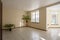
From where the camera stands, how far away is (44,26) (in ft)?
31.4

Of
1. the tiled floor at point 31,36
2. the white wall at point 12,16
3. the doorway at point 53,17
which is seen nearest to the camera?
the tiled floor at point 31,36

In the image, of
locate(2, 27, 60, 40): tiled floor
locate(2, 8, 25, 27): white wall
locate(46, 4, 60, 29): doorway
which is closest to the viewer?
locate(2, 27, 60, 40): tiled floor

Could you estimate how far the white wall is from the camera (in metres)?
12.1

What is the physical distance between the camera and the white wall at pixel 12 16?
12.1 m

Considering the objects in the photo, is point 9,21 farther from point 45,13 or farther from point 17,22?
point 45,13

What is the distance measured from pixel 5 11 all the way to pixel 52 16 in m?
7.33

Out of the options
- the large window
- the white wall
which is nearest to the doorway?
the large window

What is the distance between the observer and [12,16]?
12938 millimetres

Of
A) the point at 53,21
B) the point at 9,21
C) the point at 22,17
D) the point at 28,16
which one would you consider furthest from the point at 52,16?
the point at 9,21

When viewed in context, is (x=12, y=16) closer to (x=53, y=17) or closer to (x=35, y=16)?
(x=35, y=16)

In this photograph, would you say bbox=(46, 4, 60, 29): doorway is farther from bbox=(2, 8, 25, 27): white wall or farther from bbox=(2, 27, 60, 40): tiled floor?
bbox=(2, 27, 60, 40): tiled floor

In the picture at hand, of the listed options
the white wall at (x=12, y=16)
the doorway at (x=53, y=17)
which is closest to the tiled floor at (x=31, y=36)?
the white wall at (x=12, y=16)

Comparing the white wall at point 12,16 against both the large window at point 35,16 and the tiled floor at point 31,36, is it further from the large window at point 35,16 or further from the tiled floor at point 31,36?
the tiled floor at point 31,36

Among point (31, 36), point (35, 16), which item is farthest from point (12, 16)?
point (31, 36)
